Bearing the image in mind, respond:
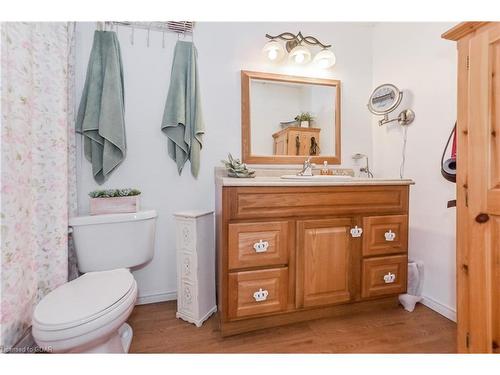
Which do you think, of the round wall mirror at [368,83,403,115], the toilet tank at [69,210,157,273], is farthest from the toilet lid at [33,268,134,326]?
the round wall mirror at [368,83,403,115]

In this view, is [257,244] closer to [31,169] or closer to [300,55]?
[31,169]

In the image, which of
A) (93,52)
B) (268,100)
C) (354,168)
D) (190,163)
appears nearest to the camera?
(93,52)

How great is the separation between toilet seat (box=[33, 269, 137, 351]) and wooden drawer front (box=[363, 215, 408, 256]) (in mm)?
1353

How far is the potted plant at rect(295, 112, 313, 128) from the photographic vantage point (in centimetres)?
203

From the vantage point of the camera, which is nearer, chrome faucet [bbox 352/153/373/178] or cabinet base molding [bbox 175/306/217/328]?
cabinet base molding [bbox 175/306/217/328]

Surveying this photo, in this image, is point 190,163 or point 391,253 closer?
point 391,253

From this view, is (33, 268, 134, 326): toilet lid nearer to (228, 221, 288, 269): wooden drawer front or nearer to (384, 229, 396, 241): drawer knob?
(228, 221, 288, 269): wooden drawer front

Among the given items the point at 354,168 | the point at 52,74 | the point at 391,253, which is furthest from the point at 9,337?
the point at 354,168

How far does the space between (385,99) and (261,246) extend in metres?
1.51

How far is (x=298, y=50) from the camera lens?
1944 millimetres

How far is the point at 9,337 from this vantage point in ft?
3.41

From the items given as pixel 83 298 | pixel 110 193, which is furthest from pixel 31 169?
pixel 83 298
